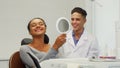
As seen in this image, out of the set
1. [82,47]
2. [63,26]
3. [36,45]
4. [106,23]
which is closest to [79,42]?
[82,47]

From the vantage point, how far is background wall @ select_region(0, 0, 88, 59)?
2648 mm

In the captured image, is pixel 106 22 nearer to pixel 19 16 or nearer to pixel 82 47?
pixel 19 16

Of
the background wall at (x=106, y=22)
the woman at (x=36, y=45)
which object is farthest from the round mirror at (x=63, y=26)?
the background wall at (x=106, y=22)

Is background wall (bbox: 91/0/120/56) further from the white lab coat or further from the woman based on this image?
the woman

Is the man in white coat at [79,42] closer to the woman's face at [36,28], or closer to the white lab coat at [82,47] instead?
the white lab coat at [82,47]

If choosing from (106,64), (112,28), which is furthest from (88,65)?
(112,28)

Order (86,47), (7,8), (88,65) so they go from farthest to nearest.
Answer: (7,8) → (86,47) → (88,65)

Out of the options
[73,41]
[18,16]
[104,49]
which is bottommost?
[104,49]

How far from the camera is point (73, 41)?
5.71ft

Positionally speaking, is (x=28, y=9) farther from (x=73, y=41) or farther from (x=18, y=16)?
(x=73, y=41)

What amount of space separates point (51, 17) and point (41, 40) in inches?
50.4

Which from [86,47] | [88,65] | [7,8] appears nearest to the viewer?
[88,65]

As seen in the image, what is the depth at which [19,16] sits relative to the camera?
8.98 feet

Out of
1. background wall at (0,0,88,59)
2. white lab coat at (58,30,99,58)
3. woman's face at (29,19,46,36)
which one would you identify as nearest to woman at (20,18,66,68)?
woman's face at (29,19,46,36)
